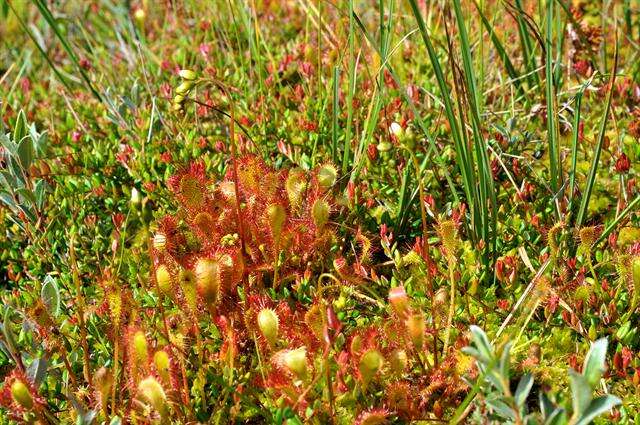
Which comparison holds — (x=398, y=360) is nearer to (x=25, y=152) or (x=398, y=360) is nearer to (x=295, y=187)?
(x=295, y=187)

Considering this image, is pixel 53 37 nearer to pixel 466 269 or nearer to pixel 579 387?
pixel 466 269

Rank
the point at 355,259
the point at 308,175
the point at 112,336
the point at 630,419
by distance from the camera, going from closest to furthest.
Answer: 1. the point at 630,419
2. the point at 112,336
3. the point at 355,259
4. the point at 308,175

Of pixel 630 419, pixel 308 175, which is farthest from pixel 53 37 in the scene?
pixel 630 419

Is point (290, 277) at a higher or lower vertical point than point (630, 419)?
higher

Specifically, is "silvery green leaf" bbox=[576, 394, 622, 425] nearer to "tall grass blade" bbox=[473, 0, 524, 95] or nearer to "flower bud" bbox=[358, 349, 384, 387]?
"flower bud" bbox=[358, 349, 384, 387]

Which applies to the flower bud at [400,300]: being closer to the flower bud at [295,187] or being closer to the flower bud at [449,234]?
the flower bud at [449,234]

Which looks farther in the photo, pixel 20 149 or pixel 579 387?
pixel 20 149

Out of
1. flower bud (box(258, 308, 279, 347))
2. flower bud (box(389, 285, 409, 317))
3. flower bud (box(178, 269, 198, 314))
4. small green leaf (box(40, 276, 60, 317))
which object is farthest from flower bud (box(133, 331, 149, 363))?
flower bud (box(389, 285, 409, 317))
